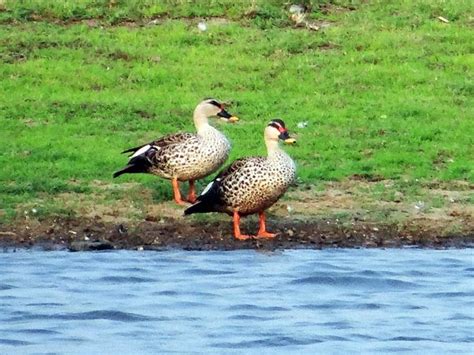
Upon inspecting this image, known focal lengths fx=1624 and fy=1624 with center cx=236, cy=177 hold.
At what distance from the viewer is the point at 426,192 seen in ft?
44.4

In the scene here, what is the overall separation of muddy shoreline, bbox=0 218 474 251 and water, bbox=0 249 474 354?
0.59 feet

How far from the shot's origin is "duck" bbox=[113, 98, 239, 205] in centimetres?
1327

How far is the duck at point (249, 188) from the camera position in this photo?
12484mm

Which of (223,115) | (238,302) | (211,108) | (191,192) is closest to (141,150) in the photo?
(191,192)

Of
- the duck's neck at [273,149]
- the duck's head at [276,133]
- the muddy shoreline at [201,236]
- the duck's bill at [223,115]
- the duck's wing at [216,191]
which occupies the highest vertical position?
the duck's head at [276,133]

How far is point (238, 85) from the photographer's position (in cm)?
1650

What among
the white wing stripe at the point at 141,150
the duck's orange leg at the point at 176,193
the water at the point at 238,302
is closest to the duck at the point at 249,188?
the water at the point at 238,302

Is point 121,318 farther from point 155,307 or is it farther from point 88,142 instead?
point 88,142

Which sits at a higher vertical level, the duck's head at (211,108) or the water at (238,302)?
the duck's head at (211,108)

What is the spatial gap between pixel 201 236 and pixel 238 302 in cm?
168

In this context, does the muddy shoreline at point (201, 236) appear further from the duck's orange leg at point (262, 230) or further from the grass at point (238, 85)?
the grass at point (238, 85)

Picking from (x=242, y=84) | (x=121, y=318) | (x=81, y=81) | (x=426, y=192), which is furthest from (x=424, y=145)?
(x=121, y=318)

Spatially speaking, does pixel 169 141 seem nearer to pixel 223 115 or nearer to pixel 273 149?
pixel 223 115

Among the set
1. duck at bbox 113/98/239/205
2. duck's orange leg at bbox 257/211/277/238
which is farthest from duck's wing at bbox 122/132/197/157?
duck's orange leg at bbox 257/211/277/238
